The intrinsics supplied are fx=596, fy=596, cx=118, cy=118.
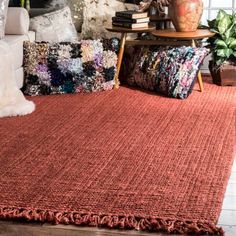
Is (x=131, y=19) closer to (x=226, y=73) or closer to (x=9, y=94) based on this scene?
(x=226, y=73)

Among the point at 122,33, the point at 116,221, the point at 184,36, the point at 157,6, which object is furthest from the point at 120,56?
the point at 116,221

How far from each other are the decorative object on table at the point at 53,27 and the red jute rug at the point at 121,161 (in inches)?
23.2

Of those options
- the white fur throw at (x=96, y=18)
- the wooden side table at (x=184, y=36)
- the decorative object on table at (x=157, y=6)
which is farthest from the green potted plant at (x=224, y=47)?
the white fur throw at (x=96, y=18)

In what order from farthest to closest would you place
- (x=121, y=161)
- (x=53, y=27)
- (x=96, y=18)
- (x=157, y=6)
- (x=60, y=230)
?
(x=157, y=6) < (x=96, y=18) < (x=53, y=27) < (x=121, y=161) < (x=60, y=230)

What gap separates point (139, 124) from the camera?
12.2 feet

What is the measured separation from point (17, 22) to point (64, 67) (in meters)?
0.52

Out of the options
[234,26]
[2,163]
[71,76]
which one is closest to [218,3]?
[234,26]

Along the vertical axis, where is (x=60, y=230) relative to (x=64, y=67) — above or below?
below

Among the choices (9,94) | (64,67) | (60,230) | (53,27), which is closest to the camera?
(60,230)

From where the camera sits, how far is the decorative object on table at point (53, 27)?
15.6 feet

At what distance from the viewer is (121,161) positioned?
3090 millimetres

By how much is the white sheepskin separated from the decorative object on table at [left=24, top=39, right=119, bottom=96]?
13.2 inches

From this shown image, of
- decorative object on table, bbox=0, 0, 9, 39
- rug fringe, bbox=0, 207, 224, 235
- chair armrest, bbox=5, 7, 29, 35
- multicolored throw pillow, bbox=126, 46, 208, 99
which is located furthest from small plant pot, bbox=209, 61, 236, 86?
rug fringe, bbox=0, 207, 224, 235

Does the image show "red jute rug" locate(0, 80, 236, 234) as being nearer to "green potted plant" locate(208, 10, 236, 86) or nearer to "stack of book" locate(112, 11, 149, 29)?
"green potted plant" locate(208, 10, 236, 86)
